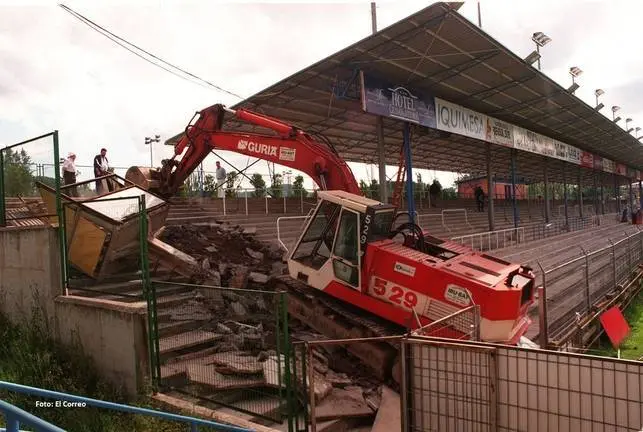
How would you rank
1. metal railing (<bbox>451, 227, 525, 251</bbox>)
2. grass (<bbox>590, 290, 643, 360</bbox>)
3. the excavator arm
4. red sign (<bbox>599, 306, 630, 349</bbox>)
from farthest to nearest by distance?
metal railing (<bbox>451, 227, 525, 251</bbox>)
red sign (<bbox>599, 306, 630, 349</bbox>)
grass (<bbox>590, 290, 643, 360</bbox>)
the excavator arm

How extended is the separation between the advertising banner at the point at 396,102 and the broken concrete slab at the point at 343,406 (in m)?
9.17

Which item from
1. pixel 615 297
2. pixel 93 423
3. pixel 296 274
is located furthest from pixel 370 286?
pixel 615 297

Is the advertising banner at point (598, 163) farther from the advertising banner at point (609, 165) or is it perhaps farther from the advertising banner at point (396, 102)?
the advertising banner at point (396, 102)

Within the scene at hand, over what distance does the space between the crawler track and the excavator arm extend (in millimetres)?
2189

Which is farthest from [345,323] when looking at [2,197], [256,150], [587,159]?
[587,159]

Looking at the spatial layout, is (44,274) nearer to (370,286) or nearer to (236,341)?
(236,341)

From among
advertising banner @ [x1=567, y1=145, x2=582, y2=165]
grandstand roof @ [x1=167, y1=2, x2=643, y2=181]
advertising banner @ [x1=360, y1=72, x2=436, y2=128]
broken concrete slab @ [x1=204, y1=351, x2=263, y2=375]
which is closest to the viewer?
broken concrete slab @ [x1=204, y1=351, x2=263, y2=375]

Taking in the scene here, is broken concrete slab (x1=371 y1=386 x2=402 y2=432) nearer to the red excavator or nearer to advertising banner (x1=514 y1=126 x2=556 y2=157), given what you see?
the red excavator

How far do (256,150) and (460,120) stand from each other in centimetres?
1155

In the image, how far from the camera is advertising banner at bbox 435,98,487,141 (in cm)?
1744

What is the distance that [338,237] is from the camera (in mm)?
8234

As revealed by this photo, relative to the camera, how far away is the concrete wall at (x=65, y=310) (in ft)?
21.9

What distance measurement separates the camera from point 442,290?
7.37 meters

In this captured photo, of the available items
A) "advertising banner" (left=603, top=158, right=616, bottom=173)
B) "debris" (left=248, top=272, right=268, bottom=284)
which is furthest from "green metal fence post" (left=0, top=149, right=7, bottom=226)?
A: "advertising banner" (left=603, top=158, right=616, bottom=173)
